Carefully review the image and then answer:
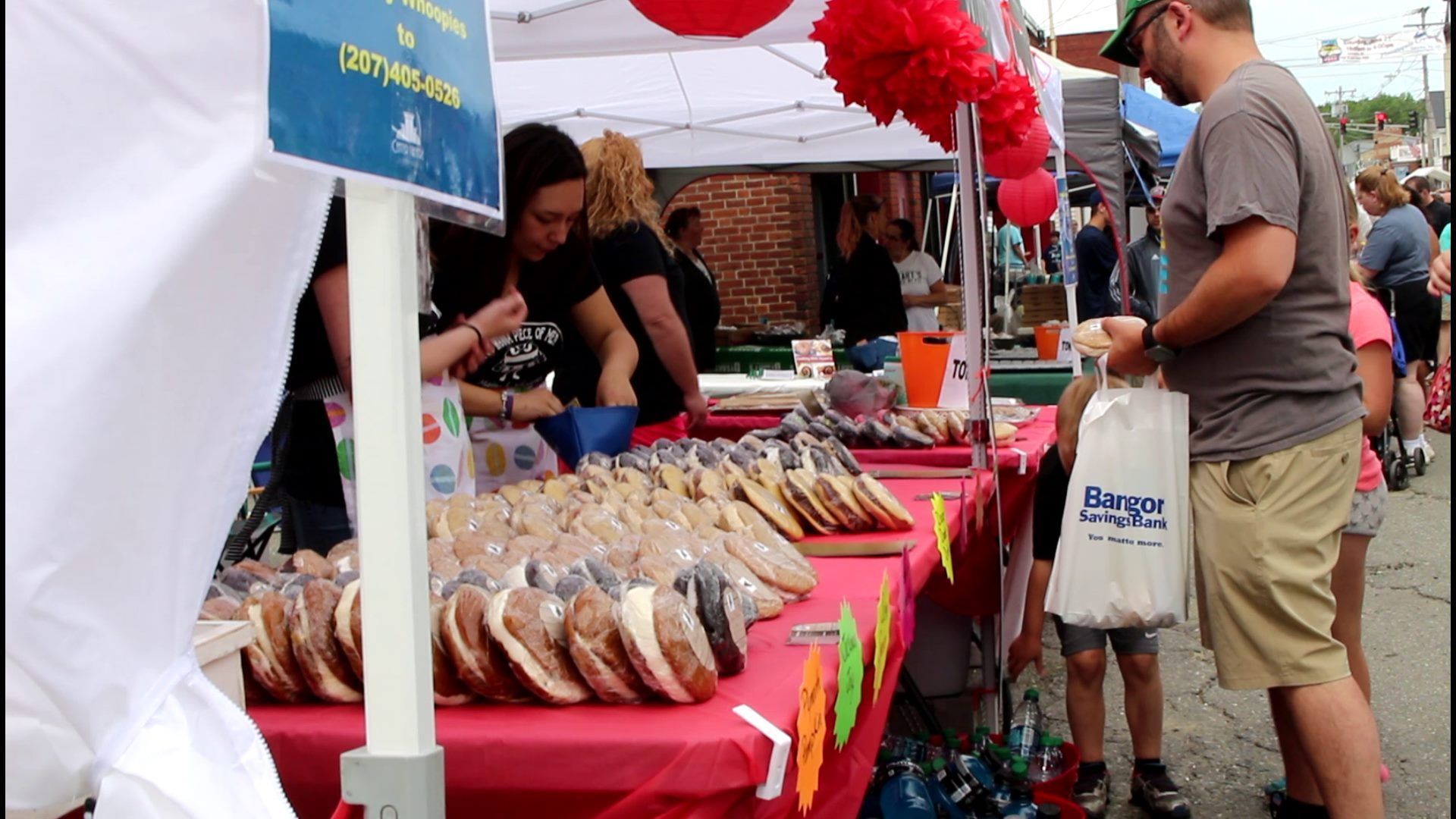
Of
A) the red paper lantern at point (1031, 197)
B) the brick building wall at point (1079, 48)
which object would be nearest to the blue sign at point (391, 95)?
the red paper lantern at point (1031, 197)

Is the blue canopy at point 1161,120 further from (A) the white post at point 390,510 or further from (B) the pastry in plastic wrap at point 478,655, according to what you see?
(A) the white post at point 390,510

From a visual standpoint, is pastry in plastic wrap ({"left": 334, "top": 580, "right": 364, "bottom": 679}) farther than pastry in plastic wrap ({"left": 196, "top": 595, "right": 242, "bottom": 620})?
No

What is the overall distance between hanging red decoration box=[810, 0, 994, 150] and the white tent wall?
205 centimetres

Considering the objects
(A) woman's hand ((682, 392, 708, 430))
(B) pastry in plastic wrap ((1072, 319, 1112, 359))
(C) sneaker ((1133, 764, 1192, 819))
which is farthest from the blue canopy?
(B) pastry in plastic wrap ((1072, 319, 1112, 359))

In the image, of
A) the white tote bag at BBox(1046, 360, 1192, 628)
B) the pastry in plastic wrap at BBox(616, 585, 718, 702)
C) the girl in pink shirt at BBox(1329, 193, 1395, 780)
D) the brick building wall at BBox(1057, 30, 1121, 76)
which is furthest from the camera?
the brick building wall at BBox(1057, 30, 1121, 76)

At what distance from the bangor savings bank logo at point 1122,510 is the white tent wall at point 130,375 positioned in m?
2.17

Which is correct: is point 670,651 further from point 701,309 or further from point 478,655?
point 701,309

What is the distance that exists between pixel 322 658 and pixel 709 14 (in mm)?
2588

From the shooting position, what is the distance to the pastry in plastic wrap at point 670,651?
1.60 meters

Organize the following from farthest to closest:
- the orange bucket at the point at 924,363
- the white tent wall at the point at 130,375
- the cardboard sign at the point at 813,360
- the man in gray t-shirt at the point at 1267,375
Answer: the cardboard sign at the point at 813,360 → the orange bucket at the point at 924,363 → the man in gray t-shirt at the point at 1267,375 → the white tent wall at the point at 130,375

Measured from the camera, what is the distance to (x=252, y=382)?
113 cm

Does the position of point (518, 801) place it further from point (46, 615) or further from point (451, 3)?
point (451, 3)

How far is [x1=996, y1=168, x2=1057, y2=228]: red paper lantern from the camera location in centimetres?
782

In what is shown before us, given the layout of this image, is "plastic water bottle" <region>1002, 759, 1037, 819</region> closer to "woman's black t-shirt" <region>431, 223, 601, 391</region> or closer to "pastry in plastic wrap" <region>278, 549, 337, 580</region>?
"woman's black t-shirt" <region>431, 223, 601, 391</region>
